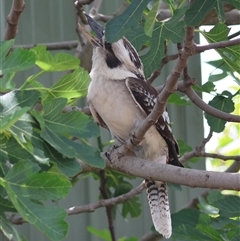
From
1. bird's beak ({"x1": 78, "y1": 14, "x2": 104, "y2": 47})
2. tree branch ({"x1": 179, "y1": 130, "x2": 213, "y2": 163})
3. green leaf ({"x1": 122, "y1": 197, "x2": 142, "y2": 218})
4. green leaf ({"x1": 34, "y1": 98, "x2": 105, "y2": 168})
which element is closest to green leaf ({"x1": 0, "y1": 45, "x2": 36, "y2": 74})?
green leaf ({"x1": 34, "y1": 98, "x2": 105, "y2": 168})

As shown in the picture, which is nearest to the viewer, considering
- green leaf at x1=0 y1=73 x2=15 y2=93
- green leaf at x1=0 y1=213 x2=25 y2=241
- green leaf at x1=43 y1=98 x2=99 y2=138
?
green leaf at x1=0 y1=213 x2=25 y2=241

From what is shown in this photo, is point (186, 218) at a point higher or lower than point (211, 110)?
lower

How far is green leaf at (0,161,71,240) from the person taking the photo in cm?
160

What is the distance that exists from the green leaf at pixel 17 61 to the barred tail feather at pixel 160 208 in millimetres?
1173

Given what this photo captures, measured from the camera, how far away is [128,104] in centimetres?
273

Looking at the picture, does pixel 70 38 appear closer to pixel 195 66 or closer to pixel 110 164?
pixel 195 66

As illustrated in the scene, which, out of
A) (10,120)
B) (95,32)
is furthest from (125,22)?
(95,32)

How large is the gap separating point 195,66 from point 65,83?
2262mm

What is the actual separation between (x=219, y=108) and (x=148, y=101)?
31cm

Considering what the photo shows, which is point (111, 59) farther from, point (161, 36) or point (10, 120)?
point (10, 120)

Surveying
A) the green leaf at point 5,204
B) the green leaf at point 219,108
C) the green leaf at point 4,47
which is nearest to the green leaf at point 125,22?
the green leaf at point 4,47

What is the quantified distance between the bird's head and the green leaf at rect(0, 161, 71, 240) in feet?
3.90

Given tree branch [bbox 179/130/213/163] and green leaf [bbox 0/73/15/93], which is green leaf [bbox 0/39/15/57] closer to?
green leaf [bbox 0/73/15/93]

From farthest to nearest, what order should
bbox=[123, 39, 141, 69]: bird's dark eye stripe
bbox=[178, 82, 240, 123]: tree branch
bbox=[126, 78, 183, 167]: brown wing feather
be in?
bbox=[123, 39, 141, 69]: bird's dark eye stripe
bbox=[126, 78, 183, 167]: brown wing feather
bbox=[178, 82, 240, 123]: tree branch
